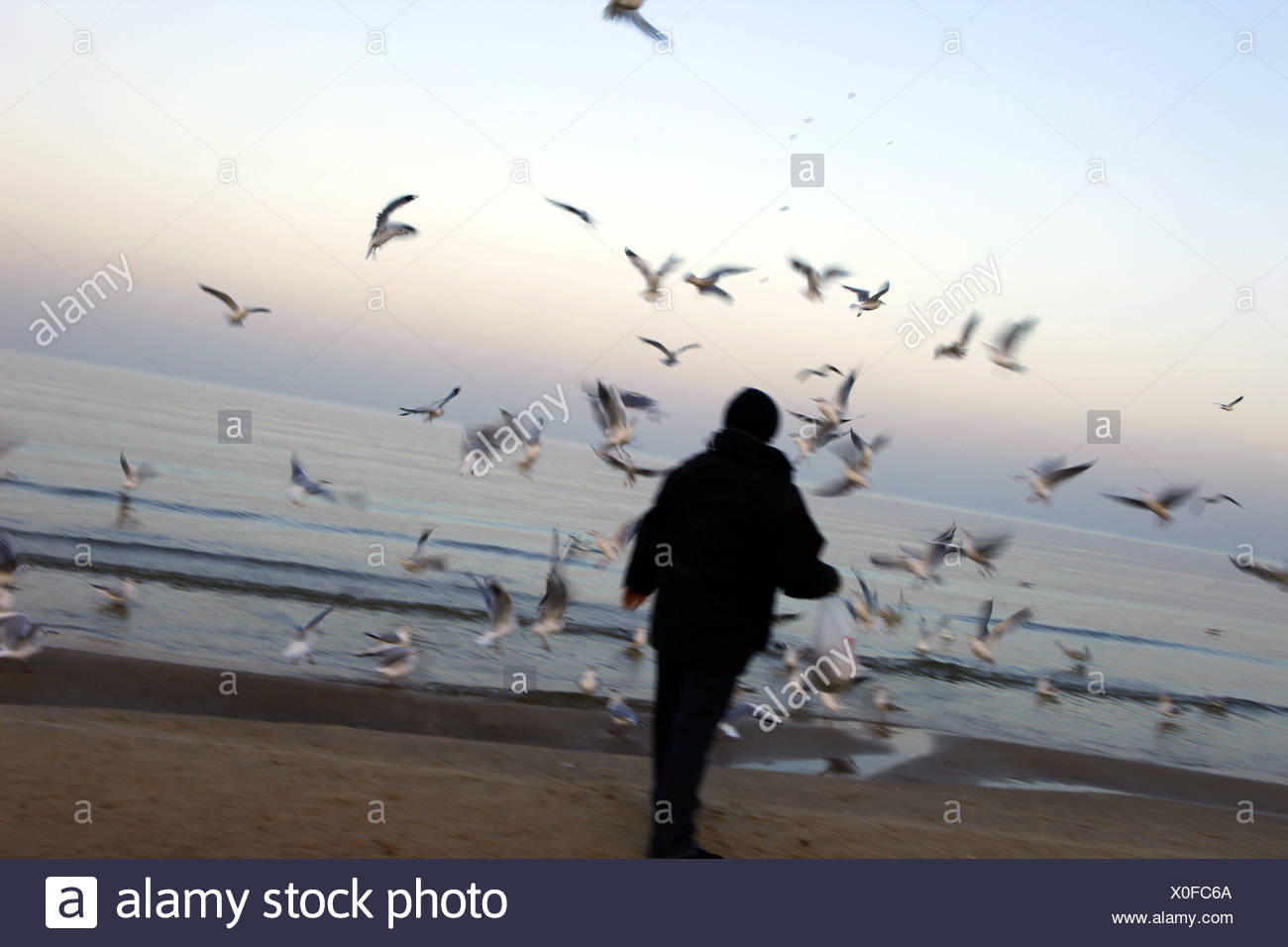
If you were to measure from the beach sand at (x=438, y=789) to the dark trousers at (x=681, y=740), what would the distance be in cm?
41

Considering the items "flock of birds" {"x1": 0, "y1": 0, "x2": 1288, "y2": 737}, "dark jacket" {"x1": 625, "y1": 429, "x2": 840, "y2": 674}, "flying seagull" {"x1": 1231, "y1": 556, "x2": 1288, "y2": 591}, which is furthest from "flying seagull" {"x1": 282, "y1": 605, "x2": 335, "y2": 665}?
"flying seagull" {"x1": 1231, "y1": 556, "x2": 1288, "y2": 591}

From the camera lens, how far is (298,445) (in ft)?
114

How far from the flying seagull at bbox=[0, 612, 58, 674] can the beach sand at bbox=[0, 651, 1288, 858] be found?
224 mm

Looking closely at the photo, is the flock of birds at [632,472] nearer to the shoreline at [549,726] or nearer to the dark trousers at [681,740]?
the shoreline at [549,726]

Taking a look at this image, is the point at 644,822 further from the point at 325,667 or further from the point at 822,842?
the point at 325,667

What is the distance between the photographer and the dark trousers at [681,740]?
4160 millimetres

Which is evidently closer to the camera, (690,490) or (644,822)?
(690,490)

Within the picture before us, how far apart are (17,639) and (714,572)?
6.26 m

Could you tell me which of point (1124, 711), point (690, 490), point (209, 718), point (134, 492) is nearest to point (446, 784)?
point (690, 490)

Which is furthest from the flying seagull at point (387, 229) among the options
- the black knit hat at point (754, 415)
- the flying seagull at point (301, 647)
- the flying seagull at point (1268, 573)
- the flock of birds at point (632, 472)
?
the flying seagull at point (1268, 573)

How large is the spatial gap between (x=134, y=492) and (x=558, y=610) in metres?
14.7

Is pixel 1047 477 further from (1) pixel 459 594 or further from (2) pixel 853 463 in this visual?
(1) pixel 459 594

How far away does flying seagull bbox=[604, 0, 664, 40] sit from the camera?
6.84 metres

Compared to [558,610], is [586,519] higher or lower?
higher
